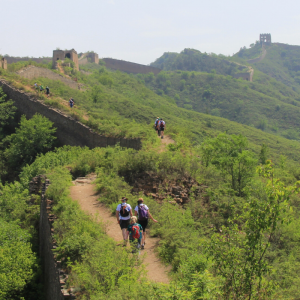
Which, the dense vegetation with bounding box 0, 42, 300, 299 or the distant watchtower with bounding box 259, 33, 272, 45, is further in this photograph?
the distant watchtower with bounding box 259, 33, 272, 45

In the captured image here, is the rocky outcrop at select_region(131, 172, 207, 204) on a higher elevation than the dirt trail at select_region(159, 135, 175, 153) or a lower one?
lower

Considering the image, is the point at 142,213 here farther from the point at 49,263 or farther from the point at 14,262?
the point at 14,262

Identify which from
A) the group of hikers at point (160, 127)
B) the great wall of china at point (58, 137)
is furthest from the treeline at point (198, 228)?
the group of hikers at point (160, 127)

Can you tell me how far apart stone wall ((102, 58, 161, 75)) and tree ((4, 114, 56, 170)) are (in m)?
58.6

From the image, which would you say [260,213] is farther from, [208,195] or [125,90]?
[125,90]

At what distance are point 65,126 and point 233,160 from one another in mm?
10322

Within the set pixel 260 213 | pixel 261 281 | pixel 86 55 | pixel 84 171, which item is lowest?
pixel 84 171

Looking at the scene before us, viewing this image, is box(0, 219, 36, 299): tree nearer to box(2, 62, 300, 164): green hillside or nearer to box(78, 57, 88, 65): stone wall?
box(2, 62, 300, 164): green hillside

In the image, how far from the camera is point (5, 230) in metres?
9.49

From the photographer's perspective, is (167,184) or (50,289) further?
(167,184)

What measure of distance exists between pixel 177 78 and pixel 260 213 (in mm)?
79702

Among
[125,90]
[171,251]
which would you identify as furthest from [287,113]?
[171,251]

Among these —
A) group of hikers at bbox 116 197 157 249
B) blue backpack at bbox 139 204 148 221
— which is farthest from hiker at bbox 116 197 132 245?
blue backpack at bbox 139 204 148 221

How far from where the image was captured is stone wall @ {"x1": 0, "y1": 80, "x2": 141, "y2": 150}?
16.9m
